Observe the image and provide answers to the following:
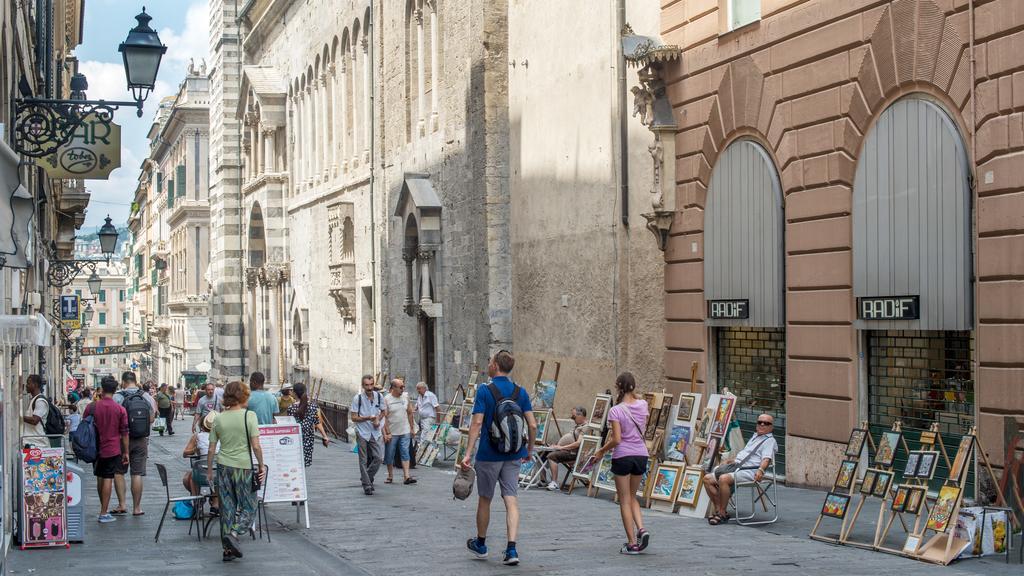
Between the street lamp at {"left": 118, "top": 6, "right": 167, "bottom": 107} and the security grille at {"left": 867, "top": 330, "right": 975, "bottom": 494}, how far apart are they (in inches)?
313

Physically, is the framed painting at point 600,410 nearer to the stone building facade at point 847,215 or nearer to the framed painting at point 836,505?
the stone building facade at point 847,215

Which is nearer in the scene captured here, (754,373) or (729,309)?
(754,373)

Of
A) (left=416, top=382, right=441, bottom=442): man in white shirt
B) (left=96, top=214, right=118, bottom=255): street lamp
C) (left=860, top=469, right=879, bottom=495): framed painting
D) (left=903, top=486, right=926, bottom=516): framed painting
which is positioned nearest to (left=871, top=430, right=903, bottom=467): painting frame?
(left=860, top=469, right=879, bottom=495): framed painting

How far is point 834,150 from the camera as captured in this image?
50.8ft

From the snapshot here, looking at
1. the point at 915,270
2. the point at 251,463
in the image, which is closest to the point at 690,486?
the point at 915,270

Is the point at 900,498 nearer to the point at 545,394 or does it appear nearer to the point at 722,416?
the point at 722,416

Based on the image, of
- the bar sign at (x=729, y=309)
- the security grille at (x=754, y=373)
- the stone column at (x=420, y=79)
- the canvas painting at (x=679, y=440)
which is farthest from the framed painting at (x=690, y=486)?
the stone column at (x=420, y=79)

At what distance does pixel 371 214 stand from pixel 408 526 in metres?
21.2

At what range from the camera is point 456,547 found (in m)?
12.2

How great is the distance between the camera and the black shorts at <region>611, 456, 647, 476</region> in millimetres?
11602

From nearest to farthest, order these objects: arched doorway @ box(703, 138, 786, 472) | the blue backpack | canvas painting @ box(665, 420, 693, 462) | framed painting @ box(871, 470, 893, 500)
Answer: framed painting @ box(871, 470, 893, 500) < the blue backpack < canvas painting @ box(665, 420, 693, 462) < arched doorway @ box(703, 138, 786, 472)

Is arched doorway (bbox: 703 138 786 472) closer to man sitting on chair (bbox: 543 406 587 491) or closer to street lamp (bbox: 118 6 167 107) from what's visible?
man sitting on chair (bbox: 543 406 587 491)

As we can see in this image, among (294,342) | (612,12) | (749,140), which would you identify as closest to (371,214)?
(294,342)

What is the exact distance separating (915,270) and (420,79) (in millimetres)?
18578
